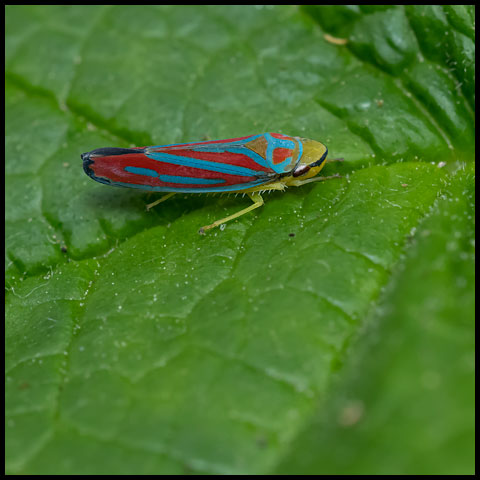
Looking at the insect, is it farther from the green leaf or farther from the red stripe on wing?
the green leaf

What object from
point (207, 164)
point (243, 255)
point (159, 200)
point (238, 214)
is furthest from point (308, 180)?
point (159, 200)

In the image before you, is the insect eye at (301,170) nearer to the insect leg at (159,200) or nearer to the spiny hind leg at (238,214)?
the spiny hind leg at (238,214)

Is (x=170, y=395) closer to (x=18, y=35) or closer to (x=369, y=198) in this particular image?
(x=369, y=198)

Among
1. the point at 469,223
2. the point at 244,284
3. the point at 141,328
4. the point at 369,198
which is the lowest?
the point at 141,328

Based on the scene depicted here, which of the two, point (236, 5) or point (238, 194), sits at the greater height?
point (236, 5)

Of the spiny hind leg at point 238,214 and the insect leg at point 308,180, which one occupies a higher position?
the insect leg at point 308,180

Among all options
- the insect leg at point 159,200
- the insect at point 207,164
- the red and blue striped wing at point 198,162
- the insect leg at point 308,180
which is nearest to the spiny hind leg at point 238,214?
the insect at point 207,164

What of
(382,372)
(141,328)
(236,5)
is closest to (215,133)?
(236,5)
